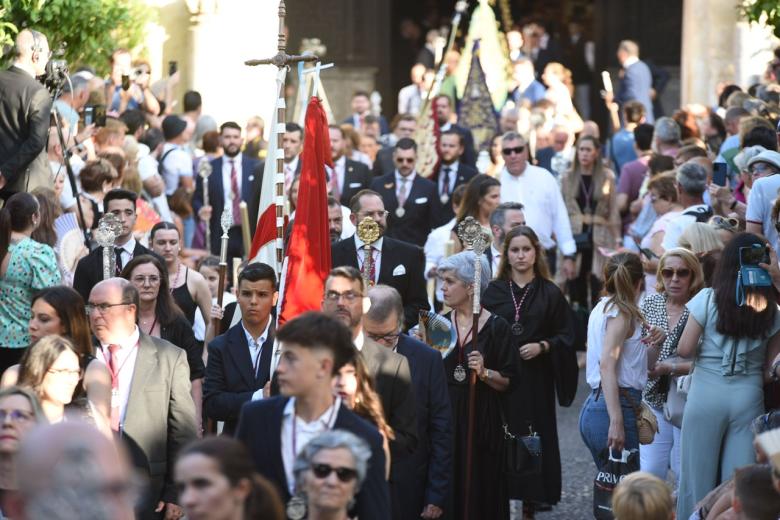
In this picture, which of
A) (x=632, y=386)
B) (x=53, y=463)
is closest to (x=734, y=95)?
(x=632, y=386)

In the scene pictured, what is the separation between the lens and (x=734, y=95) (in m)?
17.4

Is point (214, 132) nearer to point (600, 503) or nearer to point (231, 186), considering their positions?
point (231, 186)

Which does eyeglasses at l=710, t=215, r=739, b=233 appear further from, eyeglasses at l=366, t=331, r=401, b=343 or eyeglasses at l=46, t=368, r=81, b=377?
eyeglasses at l=46, t=368, r=81, b=377

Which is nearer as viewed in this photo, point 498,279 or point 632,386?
point 632,386

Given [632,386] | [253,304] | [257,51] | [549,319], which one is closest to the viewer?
[253,304]

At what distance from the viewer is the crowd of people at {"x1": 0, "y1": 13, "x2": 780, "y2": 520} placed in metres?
6.72

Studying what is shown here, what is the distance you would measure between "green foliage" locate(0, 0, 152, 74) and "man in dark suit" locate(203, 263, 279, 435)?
4.58 m

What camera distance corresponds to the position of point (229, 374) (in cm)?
943

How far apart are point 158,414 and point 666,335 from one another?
3.09m

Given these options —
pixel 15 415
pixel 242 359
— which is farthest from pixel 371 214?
pixel 15 415

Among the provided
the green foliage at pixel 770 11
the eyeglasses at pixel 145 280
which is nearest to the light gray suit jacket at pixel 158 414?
the eyeglasses at pixel 145 280

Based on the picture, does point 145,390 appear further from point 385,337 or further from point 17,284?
point 17,284

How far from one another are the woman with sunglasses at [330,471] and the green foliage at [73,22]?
7868 mm

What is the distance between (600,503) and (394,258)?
2.56 meters
